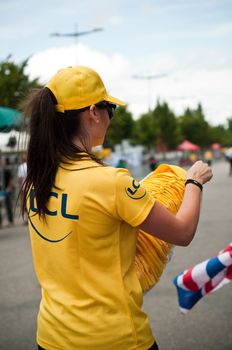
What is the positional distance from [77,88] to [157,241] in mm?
660

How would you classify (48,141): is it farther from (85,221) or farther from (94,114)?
(85,221)

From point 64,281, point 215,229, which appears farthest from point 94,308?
point 215,229

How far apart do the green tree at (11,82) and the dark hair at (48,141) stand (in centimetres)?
2028

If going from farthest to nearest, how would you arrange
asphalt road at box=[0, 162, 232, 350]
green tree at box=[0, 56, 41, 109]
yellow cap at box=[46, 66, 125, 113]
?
green tree at box=[0, 56, 41, 109], asphalt road at box=[0, 162, 232, 350], yellow cap at box=[46, 66, 125, 113]

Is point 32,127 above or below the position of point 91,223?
above

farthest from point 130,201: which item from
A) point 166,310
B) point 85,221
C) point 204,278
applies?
point 166,310

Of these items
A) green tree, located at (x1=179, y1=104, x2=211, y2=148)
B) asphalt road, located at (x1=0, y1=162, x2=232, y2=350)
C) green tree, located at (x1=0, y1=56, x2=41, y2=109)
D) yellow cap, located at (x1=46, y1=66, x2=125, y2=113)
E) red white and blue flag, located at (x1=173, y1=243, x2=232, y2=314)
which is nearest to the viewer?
yellow cap, located at (x1=46, y1=66, x2=125, y2=113)

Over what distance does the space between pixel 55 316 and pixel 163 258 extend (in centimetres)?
50

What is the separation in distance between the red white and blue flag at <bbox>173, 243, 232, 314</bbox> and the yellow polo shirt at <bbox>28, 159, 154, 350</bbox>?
1.51 m

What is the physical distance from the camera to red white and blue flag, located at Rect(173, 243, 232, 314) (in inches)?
127

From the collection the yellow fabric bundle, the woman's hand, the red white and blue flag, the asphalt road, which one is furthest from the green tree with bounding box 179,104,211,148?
the woman's hand

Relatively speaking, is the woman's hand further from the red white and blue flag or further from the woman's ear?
the red white and blue flag

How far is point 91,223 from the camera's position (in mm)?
1667

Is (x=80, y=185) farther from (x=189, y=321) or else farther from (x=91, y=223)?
(x=189, y=321)
